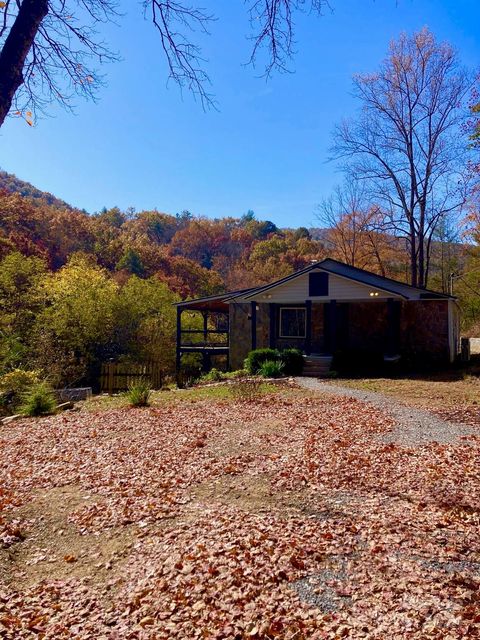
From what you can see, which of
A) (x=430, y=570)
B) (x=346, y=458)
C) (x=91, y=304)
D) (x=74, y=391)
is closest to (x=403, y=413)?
(x=346, y=458)

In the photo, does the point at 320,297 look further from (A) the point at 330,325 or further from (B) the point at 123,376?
(B) the point at 123,376

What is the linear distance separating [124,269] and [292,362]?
73.5ft

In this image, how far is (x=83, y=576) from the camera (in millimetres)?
3342

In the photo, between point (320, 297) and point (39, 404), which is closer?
point (39, 404)

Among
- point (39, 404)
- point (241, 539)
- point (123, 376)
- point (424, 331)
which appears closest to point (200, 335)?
point (123, 376)

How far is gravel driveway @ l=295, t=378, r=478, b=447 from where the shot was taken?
22.6 ft

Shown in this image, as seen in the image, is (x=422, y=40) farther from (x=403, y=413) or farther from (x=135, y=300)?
(x=403, y=413)

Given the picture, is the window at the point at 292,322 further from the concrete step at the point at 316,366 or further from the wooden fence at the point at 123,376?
the wooden fence at the point at 123,376

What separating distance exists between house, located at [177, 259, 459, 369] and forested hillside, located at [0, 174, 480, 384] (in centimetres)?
374

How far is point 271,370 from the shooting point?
1527 centimetres

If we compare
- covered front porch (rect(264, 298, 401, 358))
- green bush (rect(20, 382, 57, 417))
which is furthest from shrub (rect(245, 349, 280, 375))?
green bush (rect(20, 382, 57, 417))

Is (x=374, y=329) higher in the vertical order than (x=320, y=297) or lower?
lower

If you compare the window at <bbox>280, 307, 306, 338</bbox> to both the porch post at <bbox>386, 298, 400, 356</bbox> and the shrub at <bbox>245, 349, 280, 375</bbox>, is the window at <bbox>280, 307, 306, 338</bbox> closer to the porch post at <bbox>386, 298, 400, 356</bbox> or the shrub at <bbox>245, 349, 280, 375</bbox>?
the shrub at <bbox>245, 349, 280, 375</bbox>

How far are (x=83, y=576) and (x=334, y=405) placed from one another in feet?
24.6
